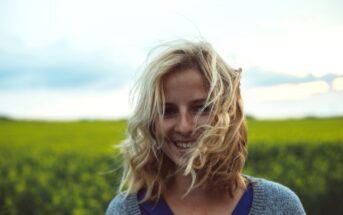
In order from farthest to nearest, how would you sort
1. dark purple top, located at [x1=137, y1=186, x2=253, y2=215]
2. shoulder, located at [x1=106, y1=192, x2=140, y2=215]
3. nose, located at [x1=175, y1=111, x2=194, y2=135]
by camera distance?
1. shoulder, located at [x1=106, y1=192, x2=140, y2=215]
2. dark purple top, located at [x1=137, y1=186, x2=253, y2=215]
3. nose, located at [x1=175, y1=111, x2=194, y2=135]

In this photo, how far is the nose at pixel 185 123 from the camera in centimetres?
207

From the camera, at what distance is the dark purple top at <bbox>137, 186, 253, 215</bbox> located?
2.20 metres

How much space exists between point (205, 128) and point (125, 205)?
1.73 feet

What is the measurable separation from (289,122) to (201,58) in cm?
735

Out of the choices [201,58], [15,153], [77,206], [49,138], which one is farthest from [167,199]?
[49,138]

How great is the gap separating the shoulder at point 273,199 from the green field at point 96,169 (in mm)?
2335

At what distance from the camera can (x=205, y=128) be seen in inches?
82.2

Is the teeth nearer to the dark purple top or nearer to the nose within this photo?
the nose

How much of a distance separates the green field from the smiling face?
2403mm

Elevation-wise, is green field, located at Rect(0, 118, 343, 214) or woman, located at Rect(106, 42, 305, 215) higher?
woman, located at Rect(106, 42, 305, 215)

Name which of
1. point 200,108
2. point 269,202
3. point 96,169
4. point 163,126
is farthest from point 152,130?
point 96,169

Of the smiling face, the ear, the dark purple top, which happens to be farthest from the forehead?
the dark purple top

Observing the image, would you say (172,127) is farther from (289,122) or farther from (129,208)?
(289,122)

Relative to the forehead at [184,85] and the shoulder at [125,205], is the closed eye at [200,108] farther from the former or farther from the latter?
the shoulder at [125,205]
